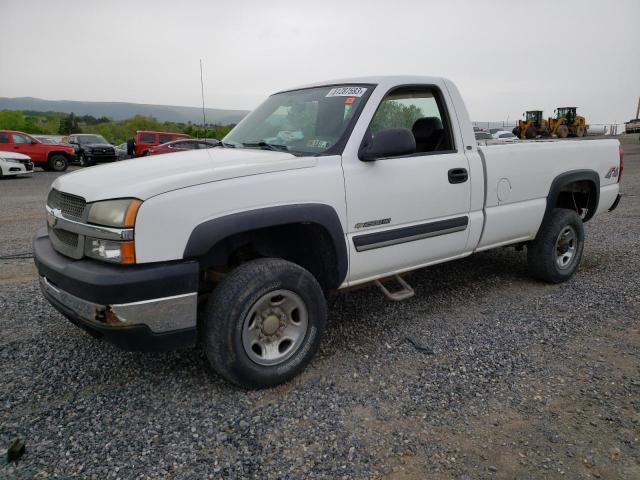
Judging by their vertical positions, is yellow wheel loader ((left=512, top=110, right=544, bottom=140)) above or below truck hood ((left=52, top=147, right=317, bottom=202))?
above

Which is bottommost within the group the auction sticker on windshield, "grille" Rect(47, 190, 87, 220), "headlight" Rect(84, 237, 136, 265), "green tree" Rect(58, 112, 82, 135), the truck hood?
"headlight" Rect(84, 237, 136, 265)

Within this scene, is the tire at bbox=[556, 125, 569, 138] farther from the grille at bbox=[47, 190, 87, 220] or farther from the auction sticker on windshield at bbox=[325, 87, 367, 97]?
the grille at bbox=[47, 190, 87, 220]

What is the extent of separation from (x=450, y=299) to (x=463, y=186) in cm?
121

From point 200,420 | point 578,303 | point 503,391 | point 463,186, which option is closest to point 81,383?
point 200,420

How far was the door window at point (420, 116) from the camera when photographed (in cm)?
347

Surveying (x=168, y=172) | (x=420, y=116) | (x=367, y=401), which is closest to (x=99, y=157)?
(x=420, y=116)

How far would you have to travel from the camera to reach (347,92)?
3.35 metres

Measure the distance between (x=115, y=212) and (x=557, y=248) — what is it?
13.6ft

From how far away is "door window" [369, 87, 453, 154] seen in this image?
11.4 feet

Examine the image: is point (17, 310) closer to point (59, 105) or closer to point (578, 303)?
point (578, 303)

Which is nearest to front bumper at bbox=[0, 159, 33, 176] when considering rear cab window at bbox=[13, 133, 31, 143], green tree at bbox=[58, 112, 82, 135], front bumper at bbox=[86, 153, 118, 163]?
rear cab window at bbox=[13, 133, 31, 143]

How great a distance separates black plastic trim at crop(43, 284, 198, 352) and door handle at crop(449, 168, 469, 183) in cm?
218

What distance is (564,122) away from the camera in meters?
32.9

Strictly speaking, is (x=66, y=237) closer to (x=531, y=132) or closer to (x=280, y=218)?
(x=280, y=218)
